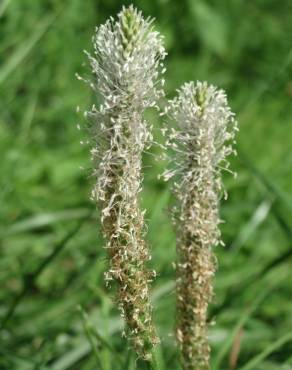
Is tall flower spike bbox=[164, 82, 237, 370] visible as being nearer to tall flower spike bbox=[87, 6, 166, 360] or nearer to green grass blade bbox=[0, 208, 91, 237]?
tall flower spike bbox=[87, 6, 166, 360]

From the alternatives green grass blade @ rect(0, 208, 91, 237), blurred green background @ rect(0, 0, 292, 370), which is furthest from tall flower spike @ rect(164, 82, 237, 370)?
green grass blade @ rect(0, 208, 91, 237)

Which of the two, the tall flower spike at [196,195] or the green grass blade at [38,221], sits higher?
the green grass blade at [38,221]

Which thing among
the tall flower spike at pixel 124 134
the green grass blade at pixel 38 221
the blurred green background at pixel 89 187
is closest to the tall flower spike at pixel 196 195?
the tall flower spike at pixel 124 134

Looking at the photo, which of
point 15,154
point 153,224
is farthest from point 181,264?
point 15,154

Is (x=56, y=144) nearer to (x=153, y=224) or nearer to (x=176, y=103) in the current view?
(x=153, y=224)

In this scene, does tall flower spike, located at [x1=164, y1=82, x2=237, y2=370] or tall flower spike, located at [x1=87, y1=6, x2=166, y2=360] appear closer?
tall flower spike, located at [x1=87, y1=6, x2=166, y2=360]

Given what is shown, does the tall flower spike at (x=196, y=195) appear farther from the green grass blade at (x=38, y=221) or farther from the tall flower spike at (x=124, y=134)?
the green grass blade at (x=38, y=221)
